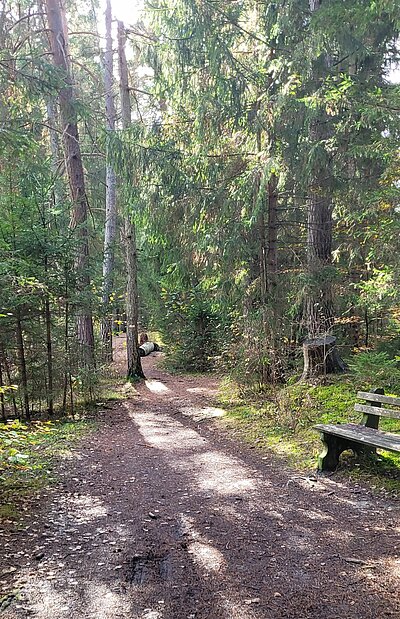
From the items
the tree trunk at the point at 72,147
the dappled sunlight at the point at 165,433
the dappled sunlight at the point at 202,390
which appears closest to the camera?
the dappled sunlight at the point at 165,433

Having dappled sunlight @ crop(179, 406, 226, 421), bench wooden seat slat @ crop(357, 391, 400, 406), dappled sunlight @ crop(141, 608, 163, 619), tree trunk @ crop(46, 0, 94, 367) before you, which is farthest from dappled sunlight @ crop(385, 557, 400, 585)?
tree trunk @ crop(46, 0, 94, 367)

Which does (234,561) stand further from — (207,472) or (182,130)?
(182,130)

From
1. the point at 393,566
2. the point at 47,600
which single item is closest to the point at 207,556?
Result: the point at 47,600

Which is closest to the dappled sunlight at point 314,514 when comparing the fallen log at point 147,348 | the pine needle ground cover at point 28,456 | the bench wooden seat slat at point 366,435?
the bench wooden seat slat at point 366,435

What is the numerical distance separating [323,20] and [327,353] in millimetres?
5222

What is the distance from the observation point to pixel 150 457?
6551mm

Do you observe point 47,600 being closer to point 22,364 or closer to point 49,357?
point 22,364

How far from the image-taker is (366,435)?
5023 millimetres

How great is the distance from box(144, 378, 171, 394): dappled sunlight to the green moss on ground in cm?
286

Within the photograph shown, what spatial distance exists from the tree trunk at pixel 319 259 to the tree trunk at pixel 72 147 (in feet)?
14.3

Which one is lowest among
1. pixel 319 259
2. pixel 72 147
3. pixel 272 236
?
pixel 319 259

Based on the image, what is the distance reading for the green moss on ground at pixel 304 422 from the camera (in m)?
5.26

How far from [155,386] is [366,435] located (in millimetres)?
8159

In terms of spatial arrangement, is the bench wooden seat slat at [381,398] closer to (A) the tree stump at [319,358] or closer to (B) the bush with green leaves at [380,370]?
(B) the bush with green leaves at [380,370]
